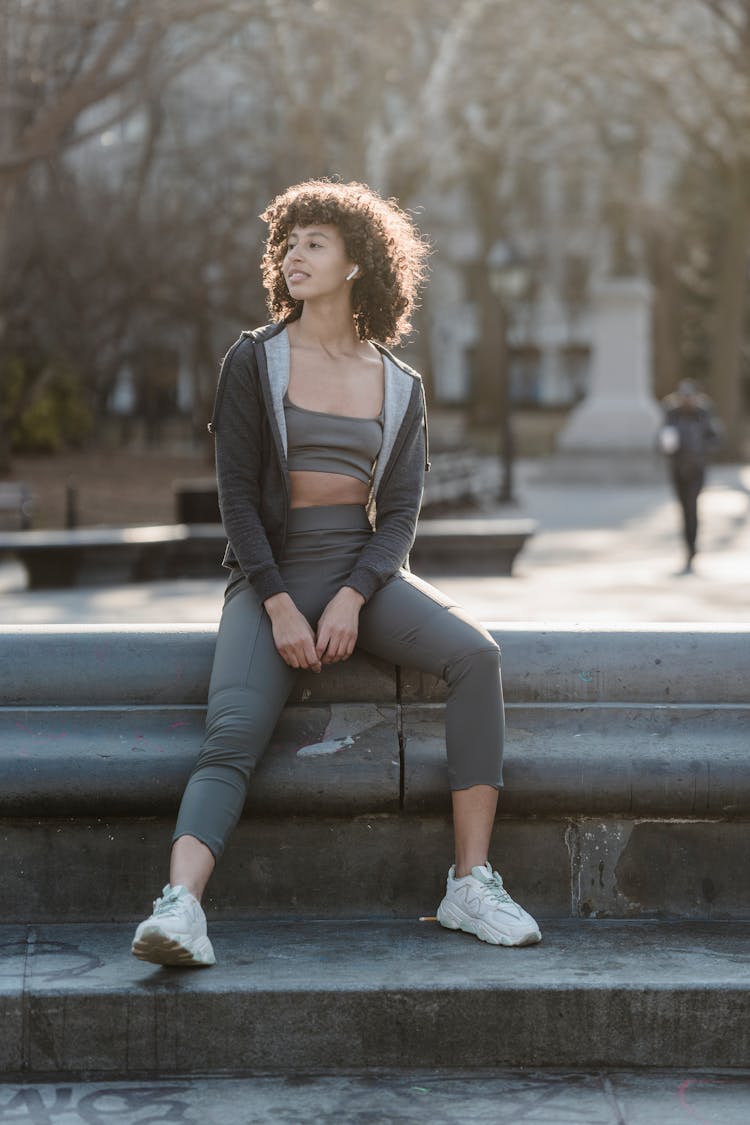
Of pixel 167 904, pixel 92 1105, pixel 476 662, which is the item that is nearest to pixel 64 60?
pixel 476 662

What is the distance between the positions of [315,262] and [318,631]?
1.02 metres

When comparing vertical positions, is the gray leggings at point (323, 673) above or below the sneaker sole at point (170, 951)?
above

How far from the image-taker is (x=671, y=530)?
20.2 metres

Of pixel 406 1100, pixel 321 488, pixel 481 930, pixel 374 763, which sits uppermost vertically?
pixel 321 488

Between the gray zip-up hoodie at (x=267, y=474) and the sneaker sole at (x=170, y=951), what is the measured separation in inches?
37.0

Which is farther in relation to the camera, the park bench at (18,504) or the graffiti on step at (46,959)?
the park bench at (18,504)

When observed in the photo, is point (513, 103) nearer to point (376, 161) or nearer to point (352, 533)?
→ point (376, 161)

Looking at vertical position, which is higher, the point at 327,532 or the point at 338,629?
the point at 327,532

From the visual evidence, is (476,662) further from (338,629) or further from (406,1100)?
(406,1100)

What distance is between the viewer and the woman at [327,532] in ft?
13.7

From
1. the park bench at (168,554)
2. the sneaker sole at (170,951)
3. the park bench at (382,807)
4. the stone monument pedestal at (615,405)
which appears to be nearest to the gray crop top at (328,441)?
the park bench at (382,807)

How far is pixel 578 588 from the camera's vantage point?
12.8m

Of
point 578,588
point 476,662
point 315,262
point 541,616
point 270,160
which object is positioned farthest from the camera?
point 270,160

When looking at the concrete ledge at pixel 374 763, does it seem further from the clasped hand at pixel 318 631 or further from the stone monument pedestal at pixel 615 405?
the stone monument pedestal at pixel 615 405
